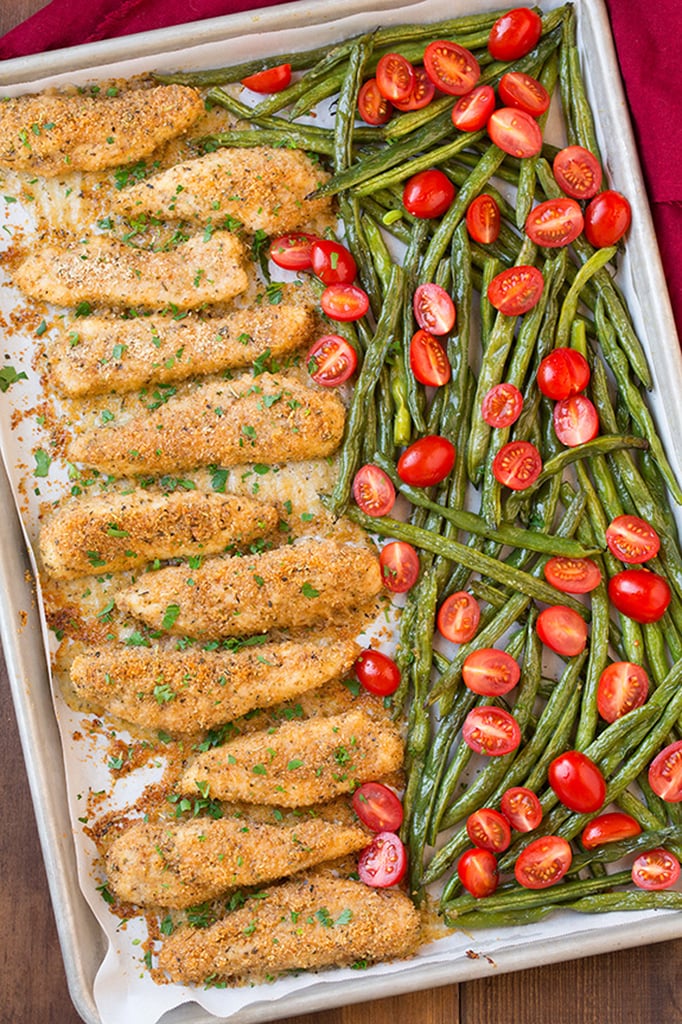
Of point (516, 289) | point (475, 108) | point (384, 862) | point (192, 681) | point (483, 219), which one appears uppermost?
point (475, 108)

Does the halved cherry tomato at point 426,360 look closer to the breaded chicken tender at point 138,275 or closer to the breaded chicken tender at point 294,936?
the breaded chicken tender at point 138,275

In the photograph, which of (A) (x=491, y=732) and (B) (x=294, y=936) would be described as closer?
(B) (x=294, y=936)

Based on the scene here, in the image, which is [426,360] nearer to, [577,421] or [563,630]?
[577,421]

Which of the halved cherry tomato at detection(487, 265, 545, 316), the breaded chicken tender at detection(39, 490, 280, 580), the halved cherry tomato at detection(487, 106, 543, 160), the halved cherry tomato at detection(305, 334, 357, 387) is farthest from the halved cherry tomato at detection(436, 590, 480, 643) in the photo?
the halved cherry tomato at detection(487, 106, 543, 160)

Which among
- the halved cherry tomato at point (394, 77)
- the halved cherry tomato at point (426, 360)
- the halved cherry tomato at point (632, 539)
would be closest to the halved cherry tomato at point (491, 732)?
the halved cherry tomato at point (632, 539)

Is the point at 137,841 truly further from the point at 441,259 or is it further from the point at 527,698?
the point at 441,259

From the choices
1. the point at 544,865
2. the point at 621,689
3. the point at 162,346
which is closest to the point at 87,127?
the point at 162,346

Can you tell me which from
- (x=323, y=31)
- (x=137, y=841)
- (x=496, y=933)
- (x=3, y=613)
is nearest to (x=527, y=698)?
(x=496, y=933)
